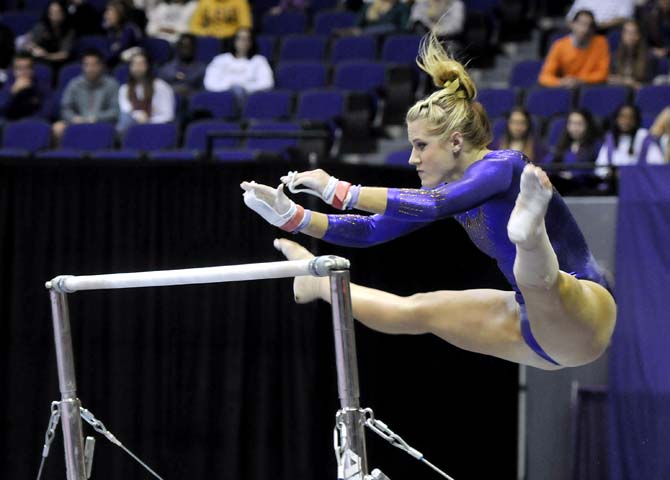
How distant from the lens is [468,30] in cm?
988

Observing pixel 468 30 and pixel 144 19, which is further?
pixel 144 19

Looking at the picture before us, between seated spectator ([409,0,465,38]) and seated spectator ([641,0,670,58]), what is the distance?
5.00 feet

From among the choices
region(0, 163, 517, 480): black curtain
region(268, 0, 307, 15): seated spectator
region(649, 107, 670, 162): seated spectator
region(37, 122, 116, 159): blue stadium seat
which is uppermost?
region(268, 0, 307, 15): seated spectator

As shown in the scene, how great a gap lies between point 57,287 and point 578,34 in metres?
5.67

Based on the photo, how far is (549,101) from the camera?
8.46 meters

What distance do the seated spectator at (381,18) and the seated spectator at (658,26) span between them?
210 cm

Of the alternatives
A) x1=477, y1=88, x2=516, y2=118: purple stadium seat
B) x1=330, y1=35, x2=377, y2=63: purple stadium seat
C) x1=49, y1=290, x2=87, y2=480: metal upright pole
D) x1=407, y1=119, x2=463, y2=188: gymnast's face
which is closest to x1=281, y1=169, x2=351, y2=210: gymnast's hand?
x1=407, y1=119, x2=463, y2=188: gymnast's face

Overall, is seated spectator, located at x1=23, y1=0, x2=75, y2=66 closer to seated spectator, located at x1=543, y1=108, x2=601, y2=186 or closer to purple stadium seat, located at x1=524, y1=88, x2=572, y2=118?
purple stadium seat, located at x1=524, y1=88, x2=572, y2=118

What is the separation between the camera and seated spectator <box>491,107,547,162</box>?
274 inches

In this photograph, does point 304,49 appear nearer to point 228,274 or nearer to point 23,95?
point 23,95

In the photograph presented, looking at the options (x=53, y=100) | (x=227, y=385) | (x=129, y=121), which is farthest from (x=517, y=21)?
(x=227, y=385)

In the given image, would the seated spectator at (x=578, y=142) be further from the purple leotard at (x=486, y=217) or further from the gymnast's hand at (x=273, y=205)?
the gymnast's hand at (x=273, y=205)

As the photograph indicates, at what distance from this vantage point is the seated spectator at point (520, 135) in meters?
6.96

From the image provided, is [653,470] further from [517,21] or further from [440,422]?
[517,21]
